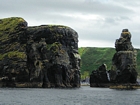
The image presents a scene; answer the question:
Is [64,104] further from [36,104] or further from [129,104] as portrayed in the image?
[129,104]

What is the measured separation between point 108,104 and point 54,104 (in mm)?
15246

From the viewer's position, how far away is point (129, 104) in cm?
10625

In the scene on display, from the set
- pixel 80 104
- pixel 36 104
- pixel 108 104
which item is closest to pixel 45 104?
pixel 36 104

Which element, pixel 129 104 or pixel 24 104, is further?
pixel 129 104

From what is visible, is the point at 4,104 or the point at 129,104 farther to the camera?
the point at 129,104

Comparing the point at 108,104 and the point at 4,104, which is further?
the point at 108,104

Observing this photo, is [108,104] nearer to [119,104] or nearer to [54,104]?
[119,104]

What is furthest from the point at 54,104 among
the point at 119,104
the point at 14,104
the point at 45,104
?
the point at 119,104

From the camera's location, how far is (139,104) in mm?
107875

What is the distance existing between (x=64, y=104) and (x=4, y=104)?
16.0m

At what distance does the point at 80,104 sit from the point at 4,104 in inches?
807

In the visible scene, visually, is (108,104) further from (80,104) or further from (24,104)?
(24,104)

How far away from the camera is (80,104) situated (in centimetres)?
10300

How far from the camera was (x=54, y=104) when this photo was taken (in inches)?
3959
